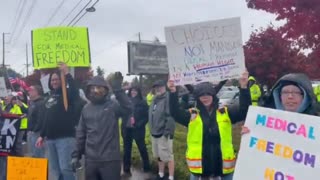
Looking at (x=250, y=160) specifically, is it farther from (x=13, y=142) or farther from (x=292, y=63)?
(x=292, y=63)

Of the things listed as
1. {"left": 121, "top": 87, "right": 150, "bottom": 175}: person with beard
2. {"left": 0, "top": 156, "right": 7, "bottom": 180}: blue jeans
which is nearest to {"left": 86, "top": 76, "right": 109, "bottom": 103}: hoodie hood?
{"left": 0, "top": 156, "right": 7, "bottom": 180}: blue jeans

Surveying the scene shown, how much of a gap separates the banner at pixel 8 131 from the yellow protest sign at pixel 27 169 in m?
1.37

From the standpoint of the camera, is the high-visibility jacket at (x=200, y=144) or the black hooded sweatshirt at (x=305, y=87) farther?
the high-visibility jacket at (x=200, y=144)

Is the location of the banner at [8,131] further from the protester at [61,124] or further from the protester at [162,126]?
the protester at [162,126]

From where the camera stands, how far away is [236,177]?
14.0ft

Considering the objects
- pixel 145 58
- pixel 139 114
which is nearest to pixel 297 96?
pixel 139 114

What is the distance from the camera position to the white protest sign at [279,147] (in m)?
3.96

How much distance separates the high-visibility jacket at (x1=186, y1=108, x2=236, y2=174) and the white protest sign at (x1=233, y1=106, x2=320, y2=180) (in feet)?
2.92

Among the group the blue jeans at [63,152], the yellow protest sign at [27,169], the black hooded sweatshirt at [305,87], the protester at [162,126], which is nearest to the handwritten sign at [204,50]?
the black hooded sweatshirt at [305,87]

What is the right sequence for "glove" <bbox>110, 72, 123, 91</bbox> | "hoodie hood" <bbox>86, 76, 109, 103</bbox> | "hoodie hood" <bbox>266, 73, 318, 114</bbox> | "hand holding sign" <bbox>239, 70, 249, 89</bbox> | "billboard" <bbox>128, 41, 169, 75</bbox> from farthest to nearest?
"billboard" <bbox>128, 41, 169, 75</bbox> → "glove" <bbox>110, 72, 123, 91</bbox> → "hoodie hood" <bbox>86, 76, 109, 103</bbox> → "hand holding sign" <bbox>239, 70, 249, 89</bbox> → "hoodie hood" <bbox>266, 73, 318, 114</bbox>

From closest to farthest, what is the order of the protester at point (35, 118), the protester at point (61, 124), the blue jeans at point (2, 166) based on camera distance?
the protester at point (61, 124) < the blue jeans at point (2, 166) < the protester at point (35, 118)

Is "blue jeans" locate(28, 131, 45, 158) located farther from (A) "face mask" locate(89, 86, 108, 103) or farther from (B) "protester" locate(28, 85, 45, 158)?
(A) "face mask" locate(89, 86, 108, 103)

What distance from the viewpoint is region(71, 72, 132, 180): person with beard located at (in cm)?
661

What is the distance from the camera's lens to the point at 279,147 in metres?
4.17
